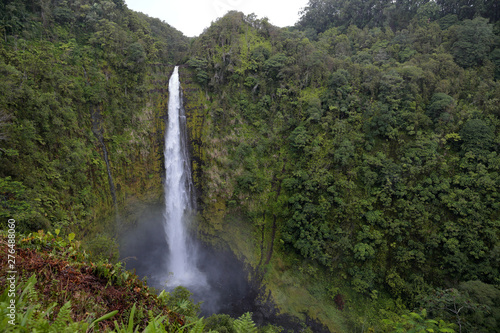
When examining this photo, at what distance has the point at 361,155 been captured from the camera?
1605 centimetres

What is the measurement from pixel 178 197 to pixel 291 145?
31.7 feet

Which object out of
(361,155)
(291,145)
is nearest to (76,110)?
(291,145)

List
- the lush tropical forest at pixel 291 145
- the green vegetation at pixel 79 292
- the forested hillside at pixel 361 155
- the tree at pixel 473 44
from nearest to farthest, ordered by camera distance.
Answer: the green vegetation at pixel 79 292 < the lush tropical forest at pixel 291 145 < the forested hillside at pixel 361 155 < the tree at pixel 473 44

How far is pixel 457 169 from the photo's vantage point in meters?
14.0

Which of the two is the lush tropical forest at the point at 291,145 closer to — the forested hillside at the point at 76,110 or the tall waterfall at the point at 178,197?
the forested hillside at the point at 76,110

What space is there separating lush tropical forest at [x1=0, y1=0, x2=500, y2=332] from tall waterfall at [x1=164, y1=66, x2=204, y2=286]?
0.77m

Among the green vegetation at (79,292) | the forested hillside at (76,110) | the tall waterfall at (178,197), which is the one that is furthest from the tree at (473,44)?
the green vegetation at (79,292)

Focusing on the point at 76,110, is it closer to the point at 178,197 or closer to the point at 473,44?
the point at 178,197

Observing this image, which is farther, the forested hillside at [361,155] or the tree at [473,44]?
the tree at [473,44]

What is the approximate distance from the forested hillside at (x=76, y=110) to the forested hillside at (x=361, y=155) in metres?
4.45

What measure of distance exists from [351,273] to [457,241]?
18.9 feet

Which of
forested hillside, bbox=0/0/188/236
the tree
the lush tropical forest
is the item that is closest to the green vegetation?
the lush tropical forest

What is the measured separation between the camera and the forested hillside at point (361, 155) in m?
13.1

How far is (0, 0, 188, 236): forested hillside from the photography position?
10695mm
